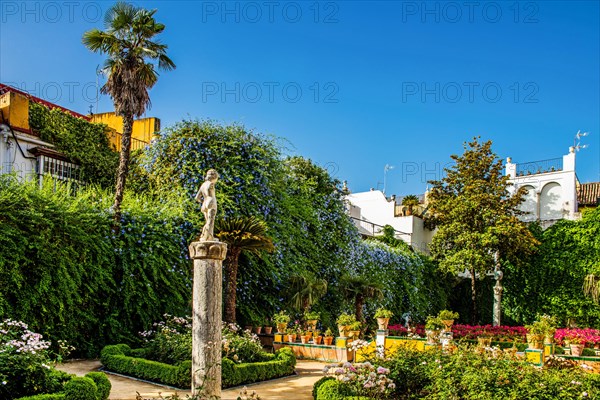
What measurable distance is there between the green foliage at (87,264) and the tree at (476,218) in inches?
581

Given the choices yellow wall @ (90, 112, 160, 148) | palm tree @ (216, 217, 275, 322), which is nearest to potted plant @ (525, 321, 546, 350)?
palm tree @ (216, 217, 275, 322)

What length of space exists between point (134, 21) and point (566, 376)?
40.6 ft

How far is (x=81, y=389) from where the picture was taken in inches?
301

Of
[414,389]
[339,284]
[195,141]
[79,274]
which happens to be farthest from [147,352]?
[339,284]

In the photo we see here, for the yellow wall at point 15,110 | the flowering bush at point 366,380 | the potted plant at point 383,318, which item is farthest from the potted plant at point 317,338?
the yellow wall at point 15,110

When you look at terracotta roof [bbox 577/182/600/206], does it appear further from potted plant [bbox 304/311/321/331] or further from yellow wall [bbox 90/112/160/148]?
yellow wall [bbox 90/112/160/148]

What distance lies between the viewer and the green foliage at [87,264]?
11.2 metres

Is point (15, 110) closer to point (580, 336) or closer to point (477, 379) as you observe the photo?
point (477, 379)

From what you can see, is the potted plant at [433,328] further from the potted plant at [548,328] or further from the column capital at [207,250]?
the column capital at [207,250]

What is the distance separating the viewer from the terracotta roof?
3411 centimetres

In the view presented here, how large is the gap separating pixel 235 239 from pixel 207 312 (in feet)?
20.3

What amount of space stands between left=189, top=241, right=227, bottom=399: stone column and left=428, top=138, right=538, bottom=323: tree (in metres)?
19.2

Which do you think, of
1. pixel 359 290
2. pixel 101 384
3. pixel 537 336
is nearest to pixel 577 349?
pixel 537 336

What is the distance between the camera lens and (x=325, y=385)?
28.2 feet
